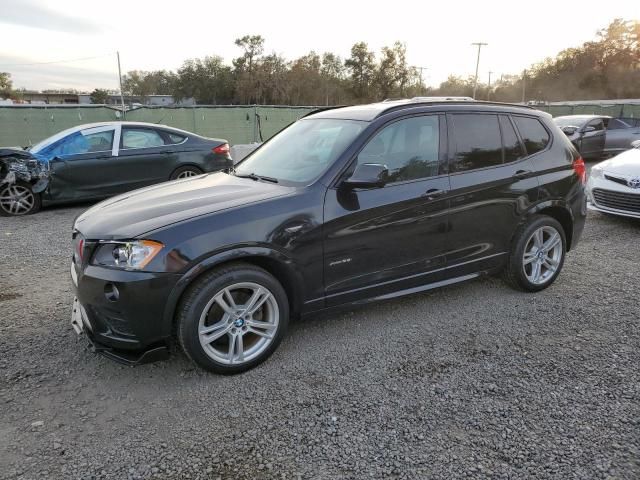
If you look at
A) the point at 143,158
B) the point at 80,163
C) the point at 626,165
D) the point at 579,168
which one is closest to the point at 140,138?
the point at 143,158

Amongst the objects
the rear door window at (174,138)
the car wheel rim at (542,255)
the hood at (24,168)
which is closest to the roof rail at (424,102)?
the car wheel rim at (542,255)

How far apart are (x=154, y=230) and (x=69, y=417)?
120 cm

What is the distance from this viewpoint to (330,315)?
11.9 ft

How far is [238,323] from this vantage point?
3.24 metres

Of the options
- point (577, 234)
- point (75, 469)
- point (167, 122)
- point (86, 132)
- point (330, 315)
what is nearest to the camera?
point (75, 469)

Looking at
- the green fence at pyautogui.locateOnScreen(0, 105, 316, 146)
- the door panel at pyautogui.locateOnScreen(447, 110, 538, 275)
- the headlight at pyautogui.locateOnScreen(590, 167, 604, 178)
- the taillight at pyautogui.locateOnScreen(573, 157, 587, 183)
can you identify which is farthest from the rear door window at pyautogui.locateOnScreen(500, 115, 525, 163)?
the green fence at pyautogui.locateOnScreen(0, 105, 316, 146)

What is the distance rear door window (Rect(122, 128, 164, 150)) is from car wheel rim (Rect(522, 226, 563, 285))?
6.68m

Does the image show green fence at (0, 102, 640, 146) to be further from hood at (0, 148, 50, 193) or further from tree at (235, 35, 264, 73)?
tree at (235, 35, 264, 73)

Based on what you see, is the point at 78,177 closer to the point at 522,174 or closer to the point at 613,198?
the point at 522,174

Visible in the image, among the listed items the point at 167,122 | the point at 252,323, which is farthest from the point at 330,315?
the point at 167,122

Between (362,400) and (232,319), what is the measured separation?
980 millimetres

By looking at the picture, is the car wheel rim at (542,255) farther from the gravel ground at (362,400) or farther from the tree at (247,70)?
the tree at (247,70)

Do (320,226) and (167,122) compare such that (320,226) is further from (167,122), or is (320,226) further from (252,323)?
(167,122)

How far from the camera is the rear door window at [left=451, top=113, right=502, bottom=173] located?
4.05 m
